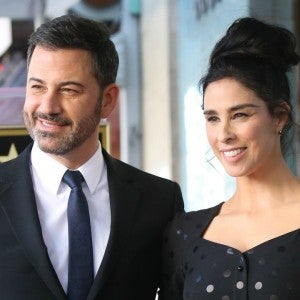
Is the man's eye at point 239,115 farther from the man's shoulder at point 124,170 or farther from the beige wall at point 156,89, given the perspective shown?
the beige wall at point 156,89

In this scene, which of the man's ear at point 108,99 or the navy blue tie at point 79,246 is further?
the man's ear at point 108,99

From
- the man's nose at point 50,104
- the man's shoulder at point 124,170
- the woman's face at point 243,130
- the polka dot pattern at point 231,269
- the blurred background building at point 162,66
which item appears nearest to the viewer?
the polka dot pattern at point 231,269

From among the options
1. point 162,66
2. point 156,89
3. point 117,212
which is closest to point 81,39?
point 117,212

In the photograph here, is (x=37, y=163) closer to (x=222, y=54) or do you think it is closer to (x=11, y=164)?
(x=11, y=164)

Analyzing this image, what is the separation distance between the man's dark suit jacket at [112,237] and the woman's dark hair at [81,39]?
0.86ft

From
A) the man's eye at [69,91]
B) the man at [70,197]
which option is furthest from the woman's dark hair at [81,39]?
the man's eye at [69,91]

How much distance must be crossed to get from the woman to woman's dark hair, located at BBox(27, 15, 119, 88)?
1.03ft

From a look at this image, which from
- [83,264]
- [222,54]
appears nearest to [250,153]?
[222,54]

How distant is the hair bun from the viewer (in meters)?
2.70

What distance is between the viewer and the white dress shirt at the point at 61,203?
269cm

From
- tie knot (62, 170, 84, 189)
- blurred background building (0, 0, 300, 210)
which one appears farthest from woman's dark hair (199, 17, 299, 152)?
blurred background building (0, 0, 300, 210)

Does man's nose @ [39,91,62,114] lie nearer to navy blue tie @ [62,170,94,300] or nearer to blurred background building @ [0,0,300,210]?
navy blue tie @ [62,170,94,300]

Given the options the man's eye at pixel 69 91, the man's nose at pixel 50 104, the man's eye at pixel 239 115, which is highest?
the man's eye at pixel 69 91

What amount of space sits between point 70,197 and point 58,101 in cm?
27
